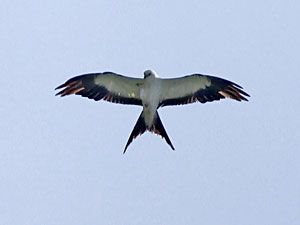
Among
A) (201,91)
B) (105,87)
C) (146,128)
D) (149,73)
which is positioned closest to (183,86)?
(201,91)

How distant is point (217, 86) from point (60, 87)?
11.8ft

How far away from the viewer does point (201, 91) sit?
1600cm

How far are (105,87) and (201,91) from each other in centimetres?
221

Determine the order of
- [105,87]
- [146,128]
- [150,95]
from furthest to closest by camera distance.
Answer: [105,87] < [150,95] < [146,128]

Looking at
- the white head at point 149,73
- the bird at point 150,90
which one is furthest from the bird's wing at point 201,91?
the white head at point 149,73

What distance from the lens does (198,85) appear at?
15953 millimetres

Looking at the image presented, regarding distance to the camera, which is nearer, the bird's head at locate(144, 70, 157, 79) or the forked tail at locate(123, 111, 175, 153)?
the forked tail at locate(123, 111, 175, 153)

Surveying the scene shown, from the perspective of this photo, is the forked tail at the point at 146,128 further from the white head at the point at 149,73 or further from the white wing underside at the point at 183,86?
the white head at the point at 149,73

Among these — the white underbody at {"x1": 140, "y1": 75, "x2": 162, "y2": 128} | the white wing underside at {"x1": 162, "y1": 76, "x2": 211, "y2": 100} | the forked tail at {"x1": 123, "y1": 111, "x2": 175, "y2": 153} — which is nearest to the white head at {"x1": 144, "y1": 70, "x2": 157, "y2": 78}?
the white underbody at {"x1": 140, "y1": 75, "x2": 162, "y2": 128}

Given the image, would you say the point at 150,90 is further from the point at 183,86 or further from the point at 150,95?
the point at 183,86

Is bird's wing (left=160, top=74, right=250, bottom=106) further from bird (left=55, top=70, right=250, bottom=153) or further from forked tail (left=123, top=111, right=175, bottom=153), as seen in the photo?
forked tail (left=123, top=111, right=175, bottom=153)

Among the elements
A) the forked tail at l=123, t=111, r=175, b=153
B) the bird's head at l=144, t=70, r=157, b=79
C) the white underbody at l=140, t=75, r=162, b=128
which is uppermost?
the bird's head at l=144, t=70, r=157, b=79

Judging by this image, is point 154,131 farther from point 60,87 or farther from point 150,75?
point 60,87

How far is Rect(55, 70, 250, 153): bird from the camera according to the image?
615 inches
